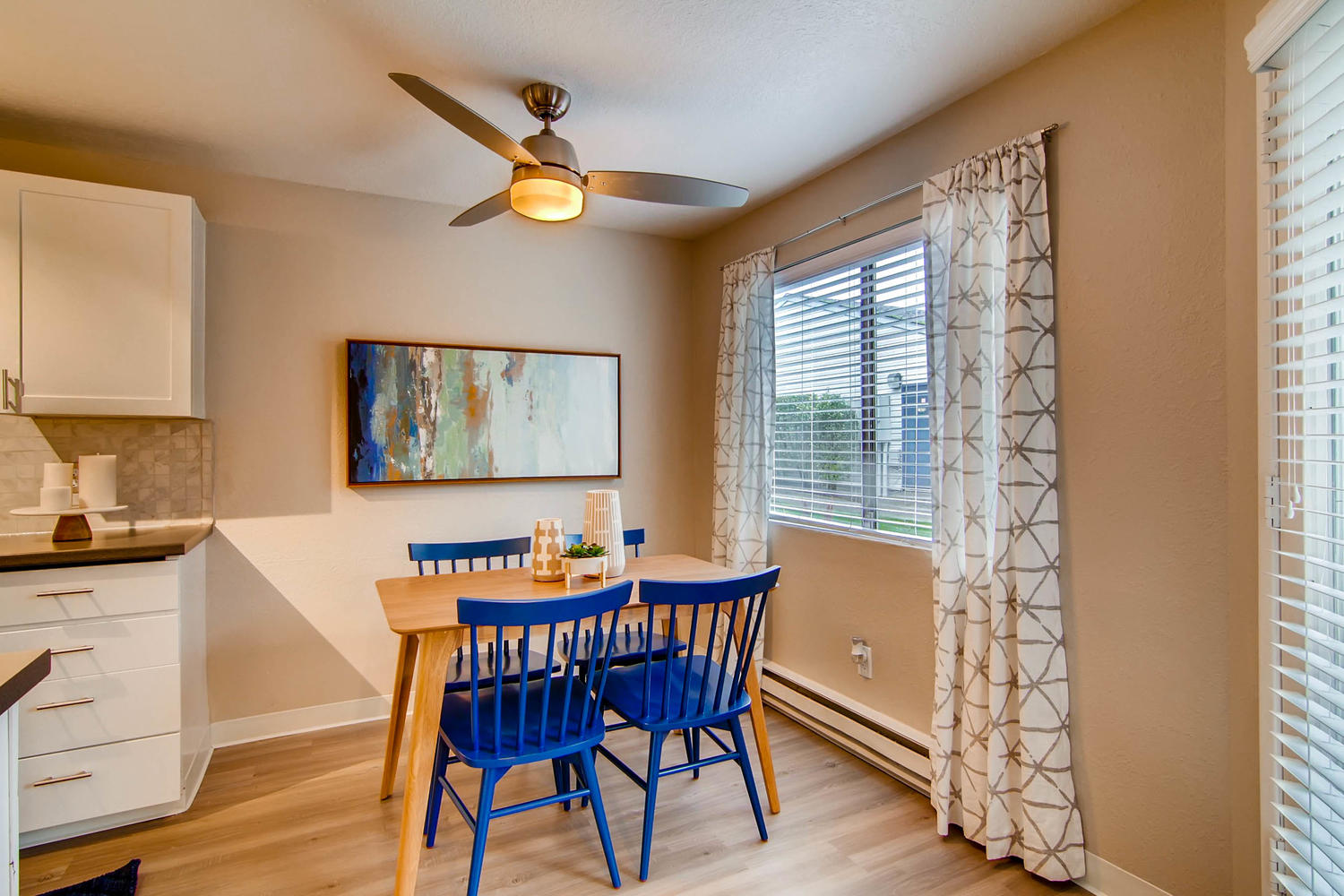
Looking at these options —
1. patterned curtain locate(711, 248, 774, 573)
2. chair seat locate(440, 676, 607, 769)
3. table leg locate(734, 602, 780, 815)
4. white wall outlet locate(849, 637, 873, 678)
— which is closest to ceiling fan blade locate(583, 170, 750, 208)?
patterned curtain locate(711, 248, 774, 573)

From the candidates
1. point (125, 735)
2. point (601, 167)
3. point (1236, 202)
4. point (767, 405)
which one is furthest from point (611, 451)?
point (1236, 202)

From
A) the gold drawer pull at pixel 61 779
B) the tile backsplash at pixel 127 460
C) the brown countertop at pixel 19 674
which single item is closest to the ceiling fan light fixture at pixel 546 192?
the brown countertop at pixel 19 674

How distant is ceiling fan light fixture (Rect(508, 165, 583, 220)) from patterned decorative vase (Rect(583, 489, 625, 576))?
95 cm

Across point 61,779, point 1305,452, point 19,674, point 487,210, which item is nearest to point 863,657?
point 1305,452

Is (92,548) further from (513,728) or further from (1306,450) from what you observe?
(1306,450)

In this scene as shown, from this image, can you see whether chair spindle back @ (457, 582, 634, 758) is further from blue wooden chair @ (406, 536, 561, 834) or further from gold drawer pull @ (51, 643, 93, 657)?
gold drawer pull @ (51, 643, 93, 657)

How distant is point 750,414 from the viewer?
3381mm

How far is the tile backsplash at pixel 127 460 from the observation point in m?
2.59

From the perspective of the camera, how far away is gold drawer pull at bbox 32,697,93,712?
213cm

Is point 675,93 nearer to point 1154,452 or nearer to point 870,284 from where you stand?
point 870,284

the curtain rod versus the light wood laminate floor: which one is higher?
the curtain rod

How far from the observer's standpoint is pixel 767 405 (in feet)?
11.0

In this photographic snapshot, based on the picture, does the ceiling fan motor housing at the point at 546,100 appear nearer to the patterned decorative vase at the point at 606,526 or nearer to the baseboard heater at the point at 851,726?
the patterned decorative vase at the point at 606,526

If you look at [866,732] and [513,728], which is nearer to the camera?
[513,728]
